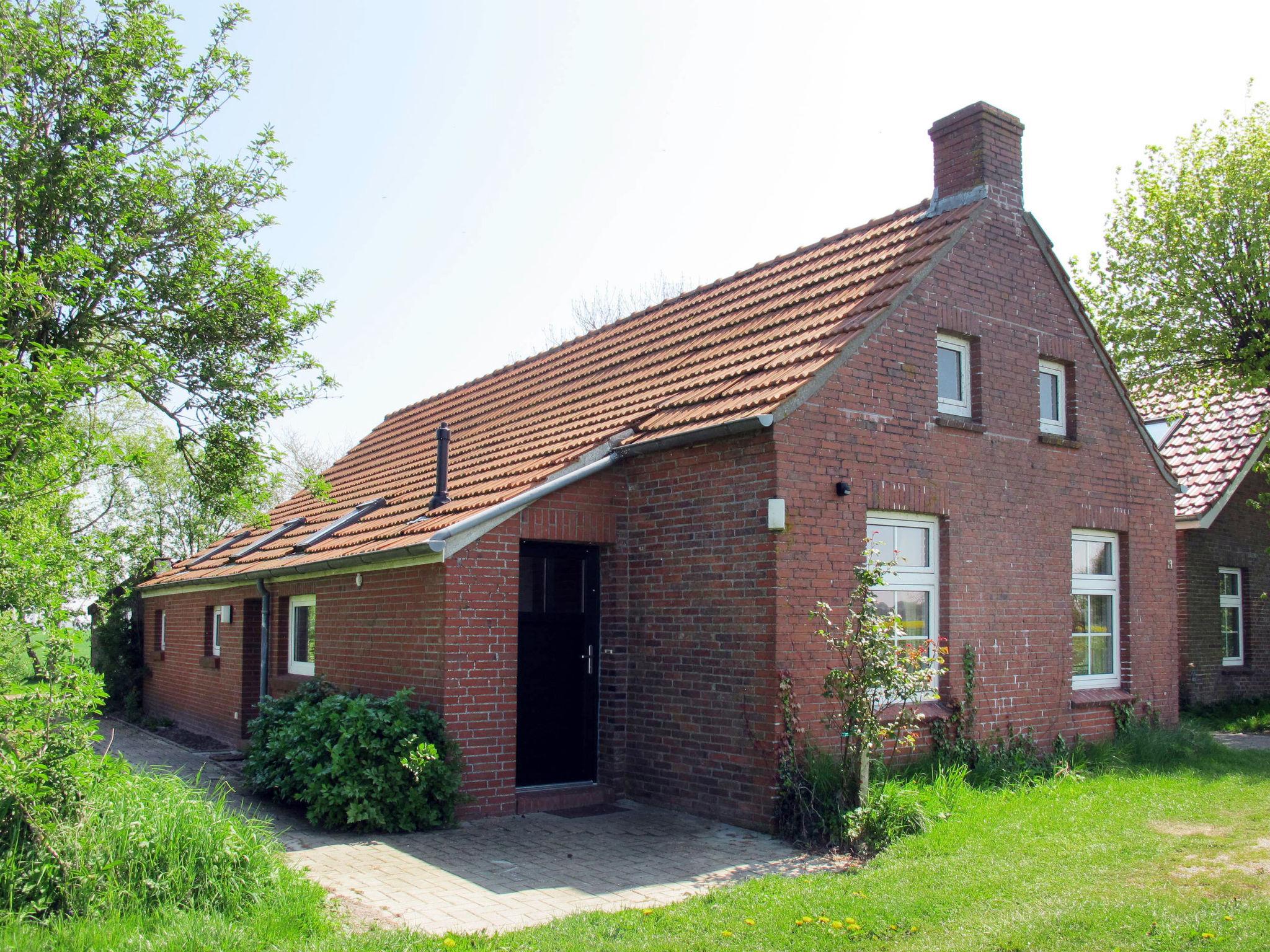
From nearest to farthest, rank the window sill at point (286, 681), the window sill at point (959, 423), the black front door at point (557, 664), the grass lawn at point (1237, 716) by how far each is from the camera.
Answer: the black front door at point (557, 664) < the window sill at point (959, 423) < the window sill at point (286, 681) < the grass lawn at point (1237, 716)

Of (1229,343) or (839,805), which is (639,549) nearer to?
(839,805)

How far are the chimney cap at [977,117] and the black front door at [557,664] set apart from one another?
6504mm

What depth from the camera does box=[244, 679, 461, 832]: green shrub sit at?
8969 mm

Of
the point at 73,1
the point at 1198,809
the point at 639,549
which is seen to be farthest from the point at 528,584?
the point at 73,1

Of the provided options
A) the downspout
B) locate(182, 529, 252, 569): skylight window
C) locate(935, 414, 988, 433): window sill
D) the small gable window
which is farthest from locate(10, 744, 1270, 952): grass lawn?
locate(182, 529, 252, 569): skylight window

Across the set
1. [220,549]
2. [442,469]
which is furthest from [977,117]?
[220,549]

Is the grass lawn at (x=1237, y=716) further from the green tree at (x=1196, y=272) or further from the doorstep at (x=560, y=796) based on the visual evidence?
the doorstep at (x=560, y=796)

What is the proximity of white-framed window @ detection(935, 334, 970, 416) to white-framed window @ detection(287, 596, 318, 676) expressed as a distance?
26.0 ft

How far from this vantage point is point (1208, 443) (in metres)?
19.3

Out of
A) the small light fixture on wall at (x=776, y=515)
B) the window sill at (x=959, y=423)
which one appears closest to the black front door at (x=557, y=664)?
the small light fixture on wall at (x=776, y=515)

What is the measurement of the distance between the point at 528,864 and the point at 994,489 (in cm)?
636

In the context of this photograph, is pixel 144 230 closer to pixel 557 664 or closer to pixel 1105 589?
pixel 557 664

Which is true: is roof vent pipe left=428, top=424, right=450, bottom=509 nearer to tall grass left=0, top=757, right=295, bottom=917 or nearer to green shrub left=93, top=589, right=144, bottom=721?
tall grass left=0, top=757, right=295, bottom=917

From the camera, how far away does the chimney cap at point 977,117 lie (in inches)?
468
